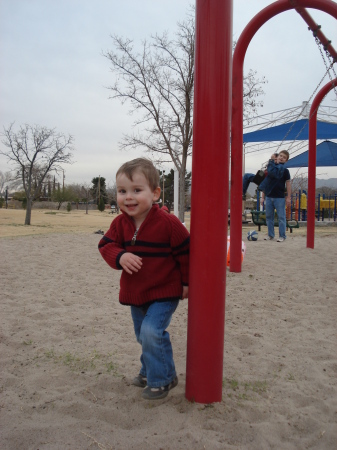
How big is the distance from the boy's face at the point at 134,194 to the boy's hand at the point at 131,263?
0.79ft

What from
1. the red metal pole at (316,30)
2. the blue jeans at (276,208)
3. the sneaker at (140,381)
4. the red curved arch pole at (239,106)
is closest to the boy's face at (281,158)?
the blue jeans at (276,208)

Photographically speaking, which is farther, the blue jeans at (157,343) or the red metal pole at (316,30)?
the red metal pole at (316,30)

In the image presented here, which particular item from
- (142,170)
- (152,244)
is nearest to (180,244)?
(152,244)

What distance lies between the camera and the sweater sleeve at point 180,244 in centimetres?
209

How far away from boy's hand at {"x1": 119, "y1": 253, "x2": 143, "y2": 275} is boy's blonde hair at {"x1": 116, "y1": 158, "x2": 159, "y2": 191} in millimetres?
395

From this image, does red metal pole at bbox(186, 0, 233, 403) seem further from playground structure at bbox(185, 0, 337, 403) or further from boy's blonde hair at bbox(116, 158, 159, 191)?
boy's blonde hair at bbox(116, 158, 159, 191)

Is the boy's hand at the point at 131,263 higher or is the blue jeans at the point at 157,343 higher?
the boy's hand at the point at 131,263

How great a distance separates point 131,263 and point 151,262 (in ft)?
0.41

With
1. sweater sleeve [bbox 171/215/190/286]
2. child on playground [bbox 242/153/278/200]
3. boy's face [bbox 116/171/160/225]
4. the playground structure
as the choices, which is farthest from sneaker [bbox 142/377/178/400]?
child on playground [bbox 242/153/278/200]

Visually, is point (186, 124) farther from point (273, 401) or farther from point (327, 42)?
point (273, 401)

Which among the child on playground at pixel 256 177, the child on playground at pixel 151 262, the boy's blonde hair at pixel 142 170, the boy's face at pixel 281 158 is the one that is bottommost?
the child on playground at pixel 151 262

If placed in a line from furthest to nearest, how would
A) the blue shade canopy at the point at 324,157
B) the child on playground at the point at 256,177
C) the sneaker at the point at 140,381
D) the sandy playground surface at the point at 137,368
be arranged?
the blue shade canopy at the point at 324,157, the child on playground at the point at 256,177, the sneaker at the point at 140,381, the sandy playground surface at the point at 137,368

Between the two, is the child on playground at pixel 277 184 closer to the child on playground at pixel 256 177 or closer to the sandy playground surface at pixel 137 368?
the child on playground at pixel 256 177

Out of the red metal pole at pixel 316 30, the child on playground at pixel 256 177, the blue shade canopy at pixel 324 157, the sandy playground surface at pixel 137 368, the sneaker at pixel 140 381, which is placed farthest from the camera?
the blue shade canopy at pixel 324 157
